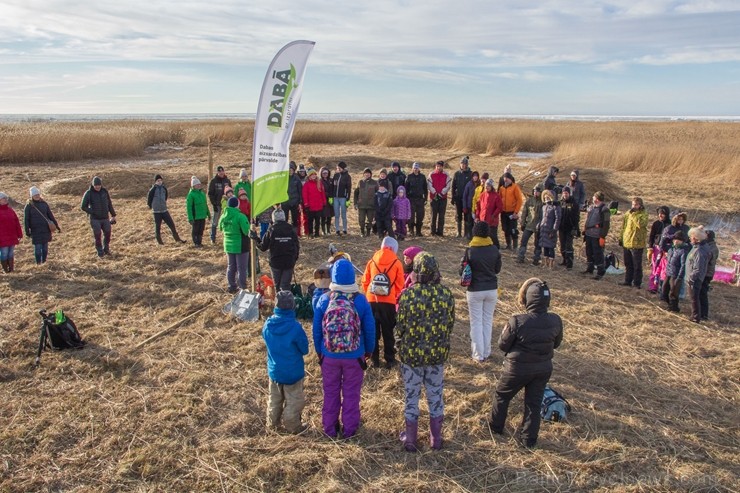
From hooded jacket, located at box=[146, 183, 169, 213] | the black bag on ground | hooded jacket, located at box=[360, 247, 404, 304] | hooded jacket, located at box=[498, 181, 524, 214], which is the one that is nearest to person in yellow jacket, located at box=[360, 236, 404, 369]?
hooded jacket, located at box=[360, 247, 404, 304]

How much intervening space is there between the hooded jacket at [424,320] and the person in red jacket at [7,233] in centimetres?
857

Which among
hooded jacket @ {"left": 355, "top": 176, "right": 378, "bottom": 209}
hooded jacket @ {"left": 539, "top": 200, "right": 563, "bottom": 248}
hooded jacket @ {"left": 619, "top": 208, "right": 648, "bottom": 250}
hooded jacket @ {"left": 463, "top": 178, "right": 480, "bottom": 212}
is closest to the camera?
hooded jacket @ {"left": 619, "top": 208, "right": 648, "bottom": 250}

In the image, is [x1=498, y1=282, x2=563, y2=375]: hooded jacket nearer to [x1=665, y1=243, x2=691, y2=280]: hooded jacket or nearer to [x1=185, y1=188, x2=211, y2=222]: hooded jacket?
[x1=665, y1=243, x2=691, y2=280]: hooded jacket

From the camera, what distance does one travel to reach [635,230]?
8.62 metres

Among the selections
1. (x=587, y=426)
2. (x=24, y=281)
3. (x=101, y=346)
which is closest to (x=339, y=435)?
(x=587, y=426)

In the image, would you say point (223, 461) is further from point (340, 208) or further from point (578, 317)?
point (340, 208)

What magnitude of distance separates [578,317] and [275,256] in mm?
4705

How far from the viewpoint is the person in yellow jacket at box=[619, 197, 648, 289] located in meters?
8.59

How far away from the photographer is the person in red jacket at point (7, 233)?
9.38m

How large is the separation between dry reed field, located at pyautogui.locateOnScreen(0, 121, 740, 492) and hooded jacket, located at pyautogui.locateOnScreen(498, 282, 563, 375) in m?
0.86

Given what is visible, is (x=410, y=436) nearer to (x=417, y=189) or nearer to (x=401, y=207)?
(x=401, y=207)

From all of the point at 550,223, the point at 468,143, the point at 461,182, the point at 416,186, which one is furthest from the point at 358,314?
the point at 468,143

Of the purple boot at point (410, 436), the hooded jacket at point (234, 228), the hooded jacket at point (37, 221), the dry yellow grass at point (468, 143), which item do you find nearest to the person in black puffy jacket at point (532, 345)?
the purple boot at point (410, 436)

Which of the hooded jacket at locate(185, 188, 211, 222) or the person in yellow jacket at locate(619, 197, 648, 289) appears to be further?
the hooded jacket at locate(185, 188, 211, 222)
